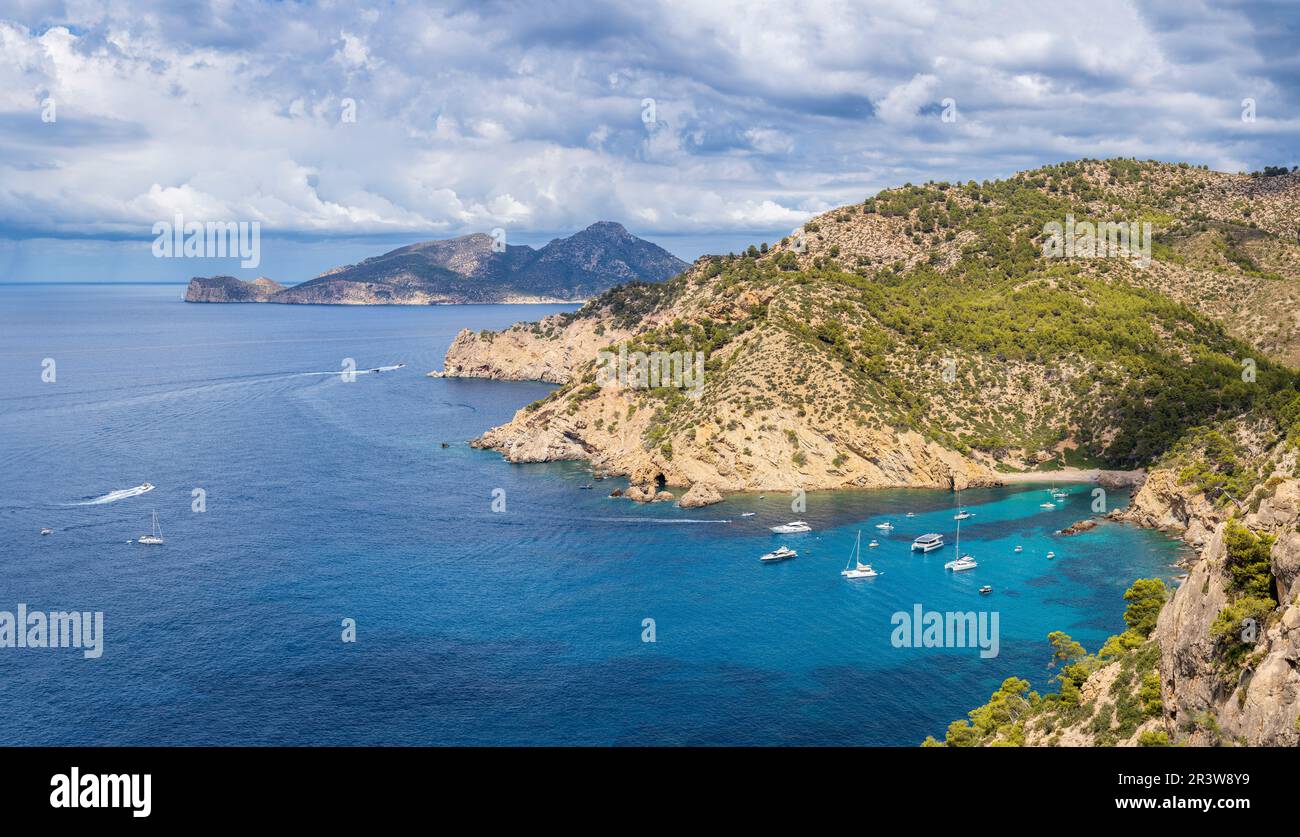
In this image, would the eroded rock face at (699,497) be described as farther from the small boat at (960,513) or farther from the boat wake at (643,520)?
the small boat at (960,513)

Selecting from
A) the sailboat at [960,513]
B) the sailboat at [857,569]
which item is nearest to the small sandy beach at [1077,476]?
the sailboat at [960,513]

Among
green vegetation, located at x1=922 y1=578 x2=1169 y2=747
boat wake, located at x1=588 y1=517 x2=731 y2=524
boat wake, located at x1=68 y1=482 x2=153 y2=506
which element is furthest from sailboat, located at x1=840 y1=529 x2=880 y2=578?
boat wake, located at x1=68 y1=482 x2=153 y2=506

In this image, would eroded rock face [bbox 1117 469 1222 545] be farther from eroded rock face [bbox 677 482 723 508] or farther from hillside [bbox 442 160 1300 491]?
eroded rock face [bbox 677 482 723 508]

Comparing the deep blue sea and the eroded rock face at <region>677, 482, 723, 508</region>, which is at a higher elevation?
the eroded rock face at <region>677, 482, 723, 508</region>

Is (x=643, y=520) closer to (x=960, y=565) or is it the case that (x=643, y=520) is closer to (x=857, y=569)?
(x=857, y=569)
